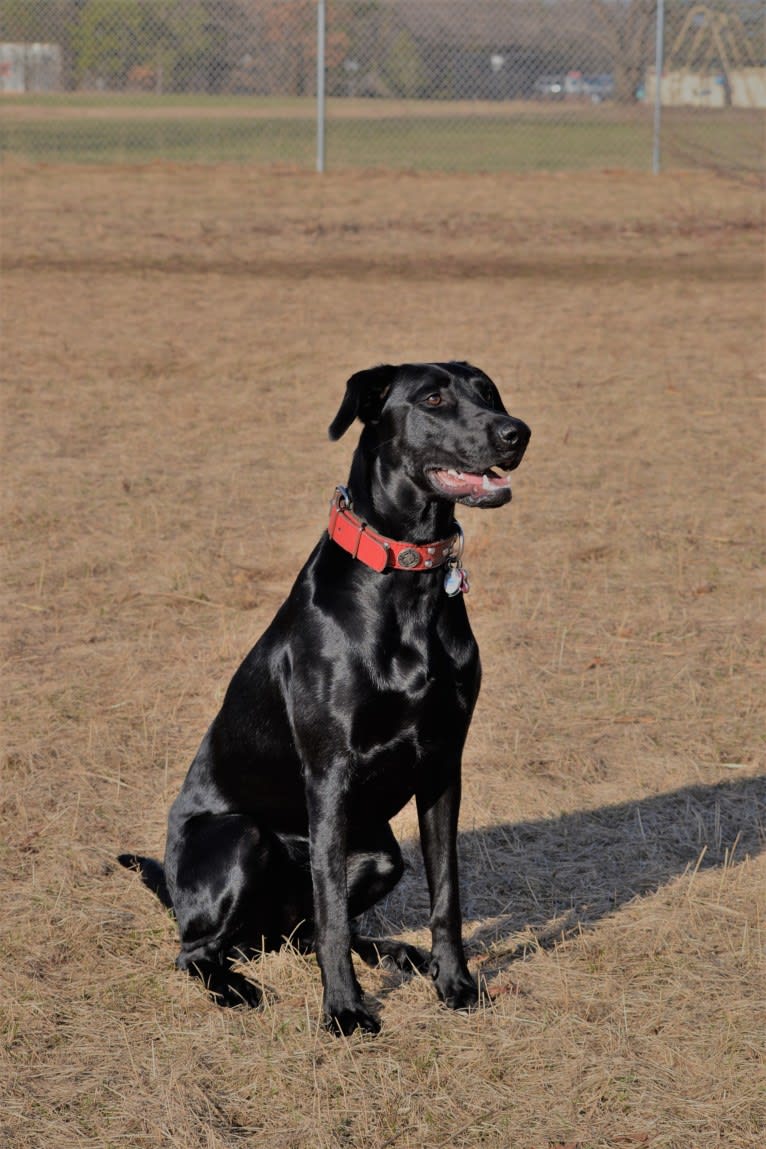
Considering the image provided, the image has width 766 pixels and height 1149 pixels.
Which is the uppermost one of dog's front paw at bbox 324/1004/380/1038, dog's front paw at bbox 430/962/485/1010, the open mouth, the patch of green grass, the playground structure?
the open mouth

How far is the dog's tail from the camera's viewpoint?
14.0 ft

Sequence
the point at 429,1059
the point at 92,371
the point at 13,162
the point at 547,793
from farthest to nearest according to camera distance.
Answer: the point at 13,162, the point at 92,371, the point at 547,793, the point at 429,1059

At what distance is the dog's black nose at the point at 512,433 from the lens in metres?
3.58

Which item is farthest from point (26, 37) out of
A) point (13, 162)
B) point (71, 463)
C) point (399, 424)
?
point (399, 424)

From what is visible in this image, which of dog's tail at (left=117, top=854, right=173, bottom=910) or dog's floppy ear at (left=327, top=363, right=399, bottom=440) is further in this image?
dog's tail at (left=117, top=854, right=173, bottom=910)

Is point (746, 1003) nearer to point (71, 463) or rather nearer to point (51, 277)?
point (71, 463)

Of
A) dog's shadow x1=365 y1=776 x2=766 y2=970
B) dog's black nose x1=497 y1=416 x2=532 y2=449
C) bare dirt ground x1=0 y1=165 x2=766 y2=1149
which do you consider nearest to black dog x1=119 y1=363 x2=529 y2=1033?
dog's black nose x1=497 y1=416 x2=532 y2=449

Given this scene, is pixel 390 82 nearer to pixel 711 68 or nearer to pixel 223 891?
pixel 711 68

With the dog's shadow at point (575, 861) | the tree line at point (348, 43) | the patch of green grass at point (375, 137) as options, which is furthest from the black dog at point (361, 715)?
the tree line at point (348, 43)

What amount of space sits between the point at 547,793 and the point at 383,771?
1596mm

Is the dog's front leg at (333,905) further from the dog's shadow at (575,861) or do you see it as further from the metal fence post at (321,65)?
the metal fence post at (321,65)

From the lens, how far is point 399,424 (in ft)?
12.2

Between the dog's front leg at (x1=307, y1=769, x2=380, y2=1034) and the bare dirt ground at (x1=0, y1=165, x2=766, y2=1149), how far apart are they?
75 mm

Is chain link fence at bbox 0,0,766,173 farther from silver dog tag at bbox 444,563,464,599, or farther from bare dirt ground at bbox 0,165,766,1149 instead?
silver dog tag at bbox 444,563,464,599
